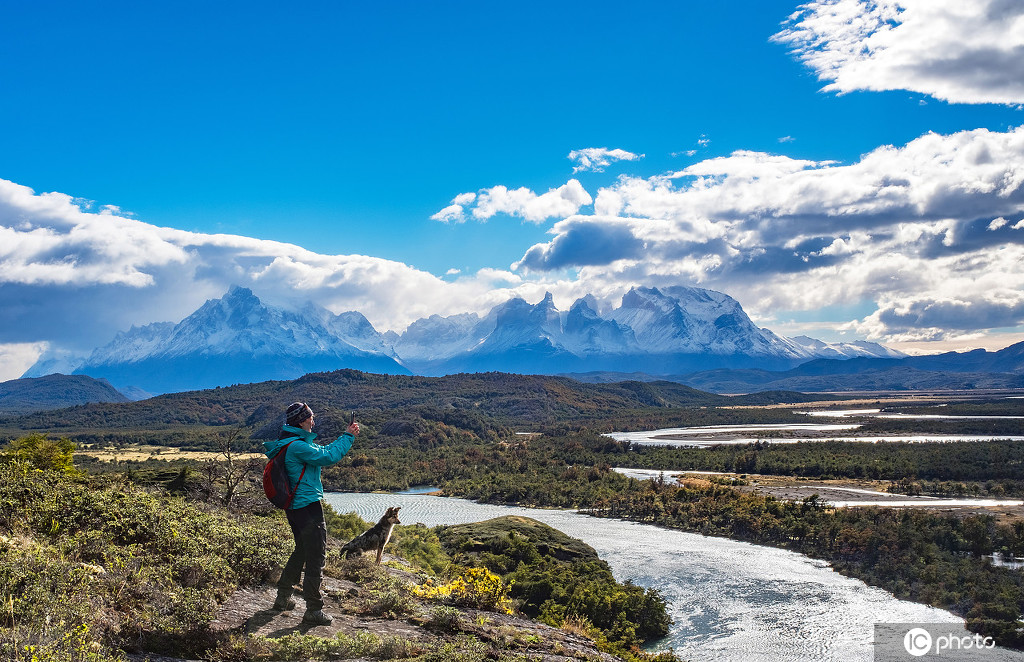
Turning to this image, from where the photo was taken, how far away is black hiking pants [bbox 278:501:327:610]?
833cm

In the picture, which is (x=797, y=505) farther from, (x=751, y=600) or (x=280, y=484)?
(x=280, y=484)

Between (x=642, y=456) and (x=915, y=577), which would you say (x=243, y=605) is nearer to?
(x=915, y=577)

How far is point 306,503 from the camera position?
8375mm

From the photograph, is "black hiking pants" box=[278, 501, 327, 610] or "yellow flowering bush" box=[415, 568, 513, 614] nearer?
"black hiking pants" box=[278, 501, 327, 610]

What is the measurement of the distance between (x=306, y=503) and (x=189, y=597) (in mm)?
1619

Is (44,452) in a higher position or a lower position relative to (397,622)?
higher
